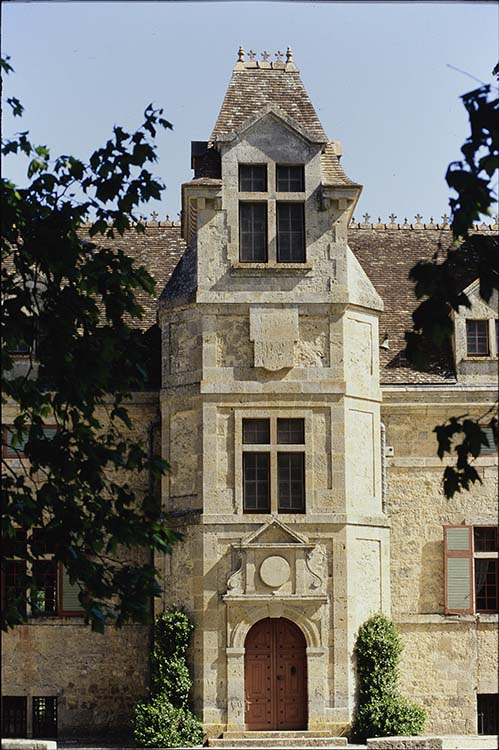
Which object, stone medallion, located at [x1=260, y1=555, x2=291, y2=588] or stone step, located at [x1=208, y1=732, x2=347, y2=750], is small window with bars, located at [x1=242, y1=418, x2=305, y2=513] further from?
stone step, located at [x1=208, y1=732, x2=347, y2=750]

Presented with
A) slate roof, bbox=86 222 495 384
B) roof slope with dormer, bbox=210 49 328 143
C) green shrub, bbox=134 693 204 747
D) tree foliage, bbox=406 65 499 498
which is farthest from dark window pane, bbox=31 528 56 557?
roof slope with dormer, bbox=210 49 328 143

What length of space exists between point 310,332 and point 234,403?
1.79 metres

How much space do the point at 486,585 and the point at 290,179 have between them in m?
8.16

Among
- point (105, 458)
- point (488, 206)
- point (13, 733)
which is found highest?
point (488, 206)

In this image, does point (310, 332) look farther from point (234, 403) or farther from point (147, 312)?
point (147, 312)

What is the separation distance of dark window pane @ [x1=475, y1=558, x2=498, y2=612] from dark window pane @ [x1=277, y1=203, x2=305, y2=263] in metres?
6.53

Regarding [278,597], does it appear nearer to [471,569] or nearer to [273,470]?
[273,470]

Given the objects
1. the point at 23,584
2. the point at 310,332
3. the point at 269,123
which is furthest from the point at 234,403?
the point at 23,584

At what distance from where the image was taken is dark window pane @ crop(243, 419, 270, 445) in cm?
2366

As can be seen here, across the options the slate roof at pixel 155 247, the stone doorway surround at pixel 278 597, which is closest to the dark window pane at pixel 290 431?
the stone doorway surround at pixel 278 597

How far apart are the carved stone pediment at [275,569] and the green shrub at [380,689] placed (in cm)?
116

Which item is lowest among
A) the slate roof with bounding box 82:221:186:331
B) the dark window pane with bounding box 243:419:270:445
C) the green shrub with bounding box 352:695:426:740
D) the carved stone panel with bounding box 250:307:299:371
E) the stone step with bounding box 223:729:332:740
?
the stone step with bounding box 223:729:332:740

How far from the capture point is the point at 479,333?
2583 centimetres

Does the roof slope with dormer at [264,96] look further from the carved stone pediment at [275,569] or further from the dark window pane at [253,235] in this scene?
the carved stone pediment at [275,569]
